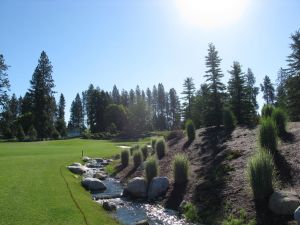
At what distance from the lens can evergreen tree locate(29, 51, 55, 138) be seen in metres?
75.2

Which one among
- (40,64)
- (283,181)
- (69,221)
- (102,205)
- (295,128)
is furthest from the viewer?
(40,64)

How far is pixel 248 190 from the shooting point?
12062 millimetres

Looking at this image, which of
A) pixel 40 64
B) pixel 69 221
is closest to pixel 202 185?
pixel 69 221

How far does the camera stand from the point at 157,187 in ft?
51.8

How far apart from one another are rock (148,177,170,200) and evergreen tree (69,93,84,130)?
363 feet

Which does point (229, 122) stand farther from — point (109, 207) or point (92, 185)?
point (109, 207)

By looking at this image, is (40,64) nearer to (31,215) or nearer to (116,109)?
(116,109)

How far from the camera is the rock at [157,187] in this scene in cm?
1550

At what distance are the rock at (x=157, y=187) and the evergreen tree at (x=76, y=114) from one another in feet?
363

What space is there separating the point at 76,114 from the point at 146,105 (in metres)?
42.0

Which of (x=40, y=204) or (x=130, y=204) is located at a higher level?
(x=40, y=204)

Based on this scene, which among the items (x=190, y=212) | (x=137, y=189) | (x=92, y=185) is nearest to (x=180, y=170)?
(x=137, y=189)

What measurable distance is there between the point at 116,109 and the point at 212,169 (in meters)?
74.5

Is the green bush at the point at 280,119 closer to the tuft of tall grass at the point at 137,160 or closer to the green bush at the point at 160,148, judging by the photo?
the green bush at the point at 160,148
